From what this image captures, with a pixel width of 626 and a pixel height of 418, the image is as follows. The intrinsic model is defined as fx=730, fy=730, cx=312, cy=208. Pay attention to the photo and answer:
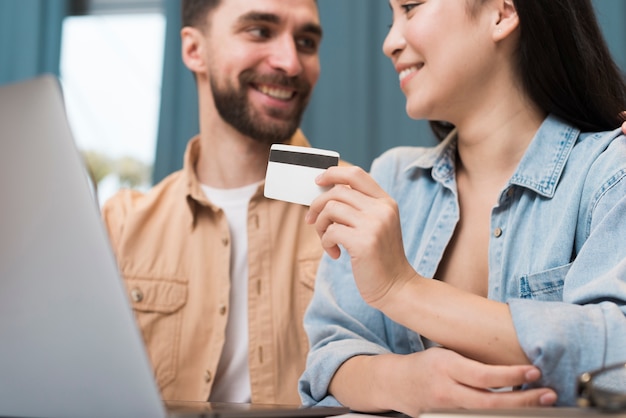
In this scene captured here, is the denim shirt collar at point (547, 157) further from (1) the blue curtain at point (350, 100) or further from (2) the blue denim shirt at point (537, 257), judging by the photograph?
(1) the blue curtain at point (350, 100)

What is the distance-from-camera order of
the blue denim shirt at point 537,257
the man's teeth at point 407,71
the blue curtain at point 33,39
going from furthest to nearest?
1. the blue curtain at point 33,39
2. the man's teeth at point 407,71
3. the blue denim shirt at point 537,257

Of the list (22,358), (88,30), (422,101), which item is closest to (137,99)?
(88,30)

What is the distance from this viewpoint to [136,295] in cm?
172

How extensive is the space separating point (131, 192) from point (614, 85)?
4.05 ft

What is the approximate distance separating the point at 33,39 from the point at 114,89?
0.34 meters

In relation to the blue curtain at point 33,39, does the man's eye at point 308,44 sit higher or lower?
higher

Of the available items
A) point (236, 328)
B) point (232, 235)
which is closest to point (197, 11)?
point (232, 235)

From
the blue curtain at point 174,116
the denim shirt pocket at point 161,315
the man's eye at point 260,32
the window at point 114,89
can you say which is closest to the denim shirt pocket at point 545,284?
the denim shirt pocket at point 161,315

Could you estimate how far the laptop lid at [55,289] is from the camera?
62 centimetres

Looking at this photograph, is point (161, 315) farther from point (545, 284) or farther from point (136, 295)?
point (545, 284)

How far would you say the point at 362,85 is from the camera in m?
2.47

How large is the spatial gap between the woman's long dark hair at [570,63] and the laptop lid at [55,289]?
0.79 m

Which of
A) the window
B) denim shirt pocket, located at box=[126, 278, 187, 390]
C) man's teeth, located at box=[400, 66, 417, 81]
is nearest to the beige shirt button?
denim shirt pocket, located at box=[126, 278, 187, 390]

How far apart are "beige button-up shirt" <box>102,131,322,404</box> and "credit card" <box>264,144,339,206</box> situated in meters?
0.72
